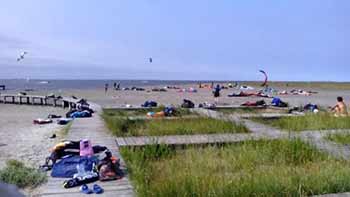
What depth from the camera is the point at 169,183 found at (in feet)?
16.2

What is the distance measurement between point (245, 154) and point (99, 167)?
97.6 inches

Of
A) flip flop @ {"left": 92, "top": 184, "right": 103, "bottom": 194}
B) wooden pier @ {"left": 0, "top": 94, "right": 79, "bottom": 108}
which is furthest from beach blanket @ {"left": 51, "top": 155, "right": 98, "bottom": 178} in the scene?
wooden pier @ {"left": 0, "top": 94, "right": 79, "bottom": 108}

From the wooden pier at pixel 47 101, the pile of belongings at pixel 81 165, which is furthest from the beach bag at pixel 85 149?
the wooden pier at pixel 47 101

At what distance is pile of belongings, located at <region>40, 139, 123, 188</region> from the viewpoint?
590 centimetres

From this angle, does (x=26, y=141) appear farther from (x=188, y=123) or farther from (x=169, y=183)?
(x=169, y=183)

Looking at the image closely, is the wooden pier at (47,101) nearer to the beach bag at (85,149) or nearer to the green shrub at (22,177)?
the beach bag at (85,149)

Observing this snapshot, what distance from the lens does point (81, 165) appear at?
649 centimetres

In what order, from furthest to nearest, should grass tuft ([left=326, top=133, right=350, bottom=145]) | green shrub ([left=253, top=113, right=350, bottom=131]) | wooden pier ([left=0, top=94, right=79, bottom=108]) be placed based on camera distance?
wooden pier ([left=0, top=94, right=79, bottom=108]) < green shrub ([left=253, top=113, right=350, bottom=131]) < grass tuft ([left=326, top=133, right=350, bottom=145])

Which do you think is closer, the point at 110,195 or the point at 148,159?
the point at 110,195

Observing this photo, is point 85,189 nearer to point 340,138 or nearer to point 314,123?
point 340,138

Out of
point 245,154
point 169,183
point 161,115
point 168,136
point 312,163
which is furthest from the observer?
point 161,115

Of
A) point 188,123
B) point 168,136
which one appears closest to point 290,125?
point 188,123

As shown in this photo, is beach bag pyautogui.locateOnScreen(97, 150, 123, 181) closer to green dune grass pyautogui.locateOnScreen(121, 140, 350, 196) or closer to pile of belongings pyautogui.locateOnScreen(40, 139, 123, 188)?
pile of belongings pyautogui.locateOnScreen(40, 139, 123, 188)

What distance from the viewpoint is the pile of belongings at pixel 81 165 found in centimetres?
590
